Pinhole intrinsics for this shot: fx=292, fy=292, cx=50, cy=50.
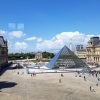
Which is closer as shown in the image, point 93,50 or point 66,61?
point 66,61

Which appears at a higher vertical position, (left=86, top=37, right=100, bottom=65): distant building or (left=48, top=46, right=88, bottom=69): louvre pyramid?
(left=86, top=37, right=100, bottom=65): distant building

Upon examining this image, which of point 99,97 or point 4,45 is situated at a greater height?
point 4,45

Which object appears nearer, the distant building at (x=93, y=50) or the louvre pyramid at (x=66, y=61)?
the louvre pyramid at (x=66, y=61)

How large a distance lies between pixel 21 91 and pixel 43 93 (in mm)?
3615

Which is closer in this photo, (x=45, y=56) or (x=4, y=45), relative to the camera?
(x=4, y=45)

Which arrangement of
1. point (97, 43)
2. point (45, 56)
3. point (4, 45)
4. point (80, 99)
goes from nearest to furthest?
point (80, 99) → point (4, 45) → point (97, 43) → point (45, 56)

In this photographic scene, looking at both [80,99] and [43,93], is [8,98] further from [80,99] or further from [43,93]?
[80,99]

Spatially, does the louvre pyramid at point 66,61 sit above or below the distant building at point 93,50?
below

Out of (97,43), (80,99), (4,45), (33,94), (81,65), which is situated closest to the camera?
(80,99)

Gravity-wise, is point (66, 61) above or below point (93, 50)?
below

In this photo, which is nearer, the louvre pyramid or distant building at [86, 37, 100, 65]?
the louvre pyramid

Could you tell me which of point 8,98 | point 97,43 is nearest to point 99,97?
point 8,98

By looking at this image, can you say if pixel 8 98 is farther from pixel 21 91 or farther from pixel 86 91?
pixel 86 91

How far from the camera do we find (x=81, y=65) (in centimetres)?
8781
